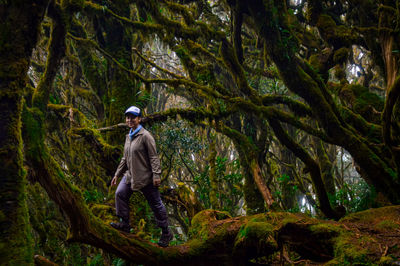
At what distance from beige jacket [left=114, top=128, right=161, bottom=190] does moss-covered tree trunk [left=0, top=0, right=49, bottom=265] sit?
1.68 m

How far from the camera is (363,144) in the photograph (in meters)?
7.05

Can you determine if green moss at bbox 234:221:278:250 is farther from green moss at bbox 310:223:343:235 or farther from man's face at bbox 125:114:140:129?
man's face at bbox 125:114:140:129

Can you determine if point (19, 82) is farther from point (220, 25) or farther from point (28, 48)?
point (220, 25)

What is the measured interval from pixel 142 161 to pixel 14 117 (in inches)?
75.7

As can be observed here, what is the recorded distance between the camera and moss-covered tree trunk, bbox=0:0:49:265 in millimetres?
2936

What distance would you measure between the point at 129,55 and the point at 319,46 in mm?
5395

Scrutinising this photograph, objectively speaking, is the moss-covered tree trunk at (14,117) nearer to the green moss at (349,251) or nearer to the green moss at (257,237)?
the green moss at (257,237)

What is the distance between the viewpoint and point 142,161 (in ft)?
15.3

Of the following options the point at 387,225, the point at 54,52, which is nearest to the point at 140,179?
the point at 54,52

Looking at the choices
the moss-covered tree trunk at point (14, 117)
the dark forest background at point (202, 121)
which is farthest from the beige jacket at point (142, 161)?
the moss-covered tree trunk at point (14, 117)

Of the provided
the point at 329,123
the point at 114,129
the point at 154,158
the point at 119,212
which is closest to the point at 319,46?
the point at 329,123

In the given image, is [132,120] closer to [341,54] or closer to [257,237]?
[257,237]

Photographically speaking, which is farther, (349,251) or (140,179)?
(140,179)

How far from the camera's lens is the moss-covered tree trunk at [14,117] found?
2936 mm
